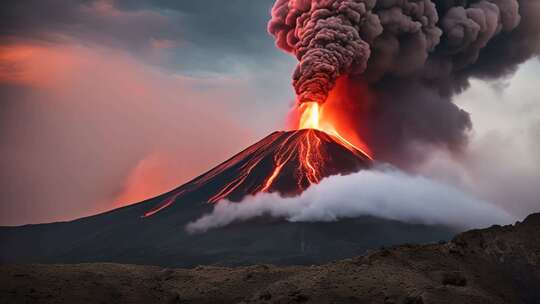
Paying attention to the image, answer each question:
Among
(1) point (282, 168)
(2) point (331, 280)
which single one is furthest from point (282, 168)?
(2) point (331, 280)

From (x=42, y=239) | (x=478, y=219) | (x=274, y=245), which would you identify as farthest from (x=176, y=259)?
(x=478, y=219)

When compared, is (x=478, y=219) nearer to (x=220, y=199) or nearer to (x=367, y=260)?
(x=220, y=199)

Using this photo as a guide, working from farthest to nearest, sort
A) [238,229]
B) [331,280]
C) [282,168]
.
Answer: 1. [282,168]
2. [238,229]
3. [331,280]

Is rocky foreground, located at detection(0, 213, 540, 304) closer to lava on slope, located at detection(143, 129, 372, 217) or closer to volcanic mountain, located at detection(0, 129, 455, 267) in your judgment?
volcanic mountain, located at detection(0, 129, 455, 267)

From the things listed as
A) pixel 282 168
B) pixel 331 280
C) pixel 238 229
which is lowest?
pixel 331 280

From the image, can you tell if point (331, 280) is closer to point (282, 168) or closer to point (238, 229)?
point (238, 229)

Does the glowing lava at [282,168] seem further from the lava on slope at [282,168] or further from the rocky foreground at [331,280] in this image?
the rocky foreground at [331,280]
